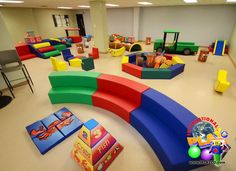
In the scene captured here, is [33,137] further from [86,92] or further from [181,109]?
[181,109]

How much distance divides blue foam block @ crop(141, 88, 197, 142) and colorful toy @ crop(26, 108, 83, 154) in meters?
1.44

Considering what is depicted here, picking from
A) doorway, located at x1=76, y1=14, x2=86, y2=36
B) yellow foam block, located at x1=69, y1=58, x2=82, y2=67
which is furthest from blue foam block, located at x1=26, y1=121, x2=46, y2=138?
doorway, located at x1=76, y1=14, x2=86, y2=36

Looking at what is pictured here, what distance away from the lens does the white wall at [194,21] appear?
24.7ft

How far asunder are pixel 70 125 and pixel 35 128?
2.23 feet

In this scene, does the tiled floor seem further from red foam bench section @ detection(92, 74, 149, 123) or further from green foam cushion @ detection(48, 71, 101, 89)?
green foam cushion @ detection(48, 71, 101, 89)

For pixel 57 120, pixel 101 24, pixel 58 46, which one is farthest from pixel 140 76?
pixel 58 46

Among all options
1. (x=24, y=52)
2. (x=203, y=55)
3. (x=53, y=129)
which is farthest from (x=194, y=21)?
(x=24, y=52)

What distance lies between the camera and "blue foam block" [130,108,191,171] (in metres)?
1.62

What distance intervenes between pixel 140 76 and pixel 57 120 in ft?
9.83

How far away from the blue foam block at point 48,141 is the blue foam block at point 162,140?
1.40 m

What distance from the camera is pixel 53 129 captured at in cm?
246

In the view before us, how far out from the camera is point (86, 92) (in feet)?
10.3

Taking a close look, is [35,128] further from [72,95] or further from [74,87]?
[74,87]

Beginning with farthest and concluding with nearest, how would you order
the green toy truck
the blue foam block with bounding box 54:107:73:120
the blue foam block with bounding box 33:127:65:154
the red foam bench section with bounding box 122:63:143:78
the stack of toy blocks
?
the green toy truck → the red foam bench section with bounding box 122:63:143:78 → the blue foam block with bounding box 54:107:73:120 → the blue foam block with bounding box 33:127:65:154 → the stack of toy blocks
